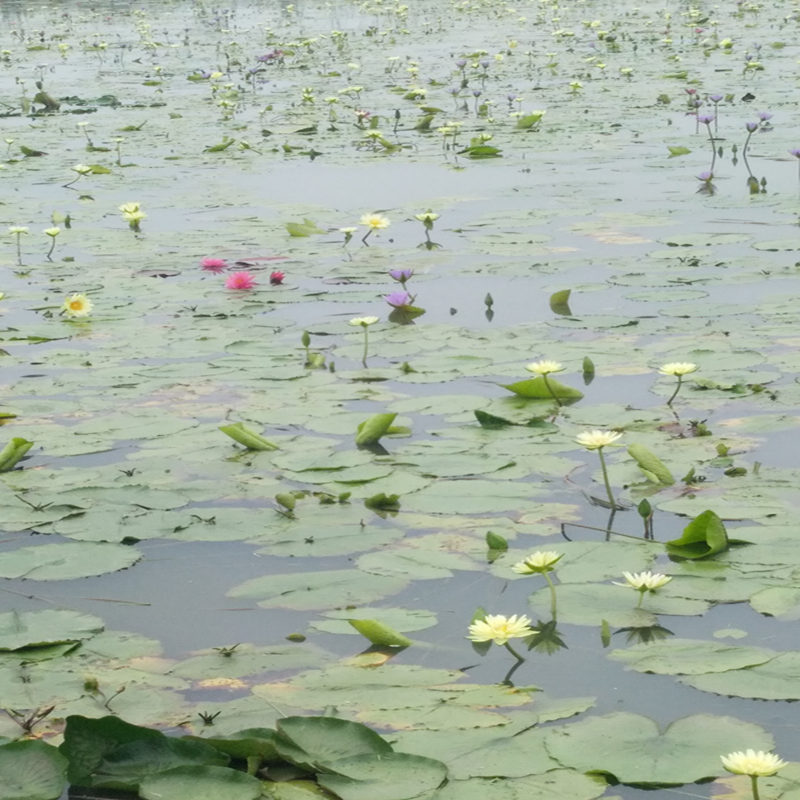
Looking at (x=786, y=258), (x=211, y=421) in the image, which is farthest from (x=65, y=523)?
(x=786, y=258)

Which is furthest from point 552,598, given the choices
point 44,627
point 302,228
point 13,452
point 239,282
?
point 302,228

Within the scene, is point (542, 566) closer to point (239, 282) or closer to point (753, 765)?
point (753, 765)

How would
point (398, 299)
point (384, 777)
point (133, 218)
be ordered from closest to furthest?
point (384, 777)
point (398, 299)
point (133, 218)

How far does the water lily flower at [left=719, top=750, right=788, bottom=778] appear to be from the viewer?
4.81 feet

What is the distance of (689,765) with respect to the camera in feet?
5.36

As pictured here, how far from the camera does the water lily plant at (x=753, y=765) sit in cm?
147

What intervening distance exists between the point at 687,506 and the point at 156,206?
403 cm

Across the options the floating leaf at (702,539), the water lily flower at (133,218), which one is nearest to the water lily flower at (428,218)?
the water lily flower at (133,218)

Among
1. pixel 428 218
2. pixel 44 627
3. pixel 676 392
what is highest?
pixel 428 218

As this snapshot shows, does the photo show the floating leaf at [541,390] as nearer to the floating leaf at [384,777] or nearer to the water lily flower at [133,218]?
the floating leaf at [384,777]

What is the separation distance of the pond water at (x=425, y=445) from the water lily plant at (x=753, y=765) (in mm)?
93

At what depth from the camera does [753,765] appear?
1472mm

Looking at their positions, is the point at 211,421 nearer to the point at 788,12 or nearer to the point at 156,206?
the point at 156,206

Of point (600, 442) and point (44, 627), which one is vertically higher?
point (600, 442)
